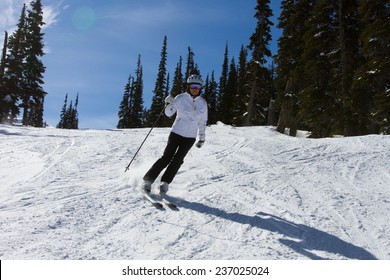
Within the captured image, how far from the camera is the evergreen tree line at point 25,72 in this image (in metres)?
34.8

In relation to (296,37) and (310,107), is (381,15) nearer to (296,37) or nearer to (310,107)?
(310,107)

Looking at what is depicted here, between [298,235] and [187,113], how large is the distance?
295 cm

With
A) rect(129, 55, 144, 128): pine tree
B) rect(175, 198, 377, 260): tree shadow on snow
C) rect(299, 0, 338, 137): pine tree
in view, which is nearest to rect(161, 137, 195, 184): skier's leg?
rect(175, 198, 377, 260): tree shadow on snow

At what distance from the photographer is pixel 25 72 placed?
36.4 m

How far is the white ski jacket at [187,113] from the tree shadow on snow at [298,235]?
4.67 feet

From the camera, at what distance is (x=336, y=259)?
13.2 ft

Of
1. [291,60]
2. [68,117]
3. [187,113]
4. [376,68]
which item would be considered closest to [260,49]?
[291,60]

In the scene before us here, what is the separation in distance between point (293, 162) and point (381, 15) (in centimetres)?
1276

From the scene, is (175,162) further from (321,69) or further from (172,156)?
(321,69)

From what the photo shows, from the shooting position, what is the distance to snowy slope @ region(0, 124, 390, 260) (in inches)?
160

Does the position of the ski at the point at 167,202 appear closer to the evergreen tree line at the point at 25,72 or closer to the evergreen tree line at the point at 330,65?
the evergreen tree line at the point at 330,65

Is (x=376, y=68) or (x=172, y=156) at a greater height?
(x=376, y=68)

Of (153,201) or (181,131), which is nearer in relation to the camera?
(153,201)
